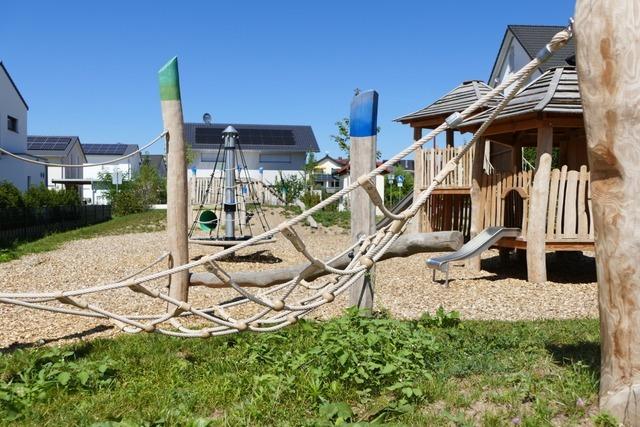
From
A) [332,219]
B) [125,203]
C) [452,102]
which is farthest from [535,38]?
[125,203]

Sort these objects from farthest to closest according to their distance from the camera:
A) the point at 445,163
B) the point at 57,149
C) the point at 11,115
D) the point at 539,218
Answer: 1. the point at 57,149
2. the point at 11,115
3. the point at 445,163
4. the point at 539,218

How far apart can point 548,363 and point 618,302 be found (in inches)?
44.6

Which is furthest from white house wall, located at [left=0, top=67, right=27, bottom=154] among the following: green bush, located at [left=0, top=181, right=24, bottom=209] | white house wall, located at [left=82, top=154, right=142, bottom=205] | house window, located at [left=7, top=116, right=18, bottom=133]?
white house wall, located at [left=82, top=154, right=142, bottom=205]

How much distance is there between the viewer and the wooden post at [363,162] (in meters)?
5.12

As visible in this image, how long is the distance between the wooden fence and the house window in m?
6.48

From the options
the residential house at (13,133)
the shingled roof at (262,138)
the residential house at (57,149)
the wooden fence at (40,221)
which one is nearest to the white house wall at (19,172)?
the residential house at (13,133)

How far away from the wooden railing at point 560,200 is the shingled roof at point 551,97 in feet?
2.77

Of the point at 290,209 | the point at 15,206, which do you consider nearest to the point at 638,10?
the point at 15,206

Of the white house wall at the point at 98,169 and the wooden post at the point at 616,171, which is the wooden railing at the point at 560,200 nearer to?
the wooden post at the point at 616,171

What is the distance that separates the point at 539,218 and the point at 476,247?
0.93 meters

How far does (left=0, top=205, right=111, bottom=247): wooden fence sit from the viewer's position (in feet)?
48.9

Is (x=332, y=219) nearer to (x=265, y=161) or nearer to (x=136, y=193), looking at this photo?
(x=136, y=193)

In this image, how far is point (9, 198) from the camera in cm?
1584

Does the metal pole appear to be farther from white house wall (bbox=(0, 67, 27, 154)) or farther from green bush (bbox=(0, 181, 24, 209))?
white house wall (bbox=(0, 67, 27, 154))
